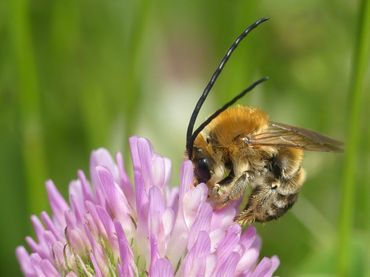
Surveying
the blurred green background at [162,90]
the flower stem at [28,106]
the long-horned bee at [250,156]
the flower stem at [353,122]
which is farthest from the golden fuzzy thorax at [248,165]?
the flower stem at [28,106]

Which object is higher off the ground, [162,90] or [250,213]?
[162,90]

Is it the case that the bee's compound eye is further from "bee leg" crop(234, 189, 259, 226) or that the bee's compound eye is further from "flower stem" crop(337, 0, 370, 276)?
"flower stem" crop(337, 0, 370, 276)

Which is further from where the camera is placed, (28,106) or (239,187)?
(28,106)

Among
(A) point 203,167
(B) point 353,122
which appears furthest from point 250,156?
(B) point 353,122

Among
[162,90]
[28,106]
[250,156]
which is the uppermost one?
[162,90]

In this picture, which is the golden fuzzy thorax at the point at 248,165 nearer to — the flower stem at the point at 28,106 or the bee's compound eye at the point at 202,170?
the bee's compound eye at the point at 202,170

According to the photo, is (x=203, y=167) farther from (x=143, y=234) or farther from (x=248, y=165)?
(x=143, y=234)

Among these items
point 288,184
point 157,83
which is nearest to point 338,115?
point 157,83
